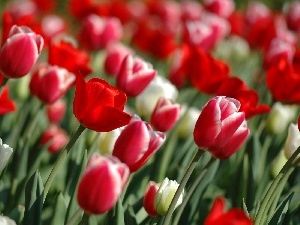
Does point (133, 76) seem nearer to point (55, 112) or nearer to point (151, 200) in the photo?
point (151, 200)

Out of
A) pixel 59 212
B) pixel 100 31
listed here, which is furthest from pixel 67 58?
pixel 100 31

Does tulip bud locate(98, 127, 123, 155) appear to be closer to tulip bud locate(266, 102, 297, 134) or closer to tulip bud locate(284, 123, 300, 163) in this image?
tulip bud locate(284, 123, 300, 163)

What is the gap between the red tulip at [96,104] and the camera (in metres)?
1.11

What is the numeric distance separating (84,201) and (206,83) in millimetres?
915

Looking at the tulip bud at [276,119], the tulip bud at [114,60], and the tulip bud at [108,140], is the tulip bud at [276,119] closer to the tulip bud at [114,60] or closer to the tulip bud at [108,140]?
the tulip bud at [114,60]

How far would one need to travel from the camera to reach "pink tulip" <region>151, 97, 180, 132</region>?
57.9 inches

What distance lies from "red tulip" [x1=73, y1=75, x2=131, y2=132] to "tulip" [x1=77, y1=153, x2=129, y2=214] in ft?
0.60

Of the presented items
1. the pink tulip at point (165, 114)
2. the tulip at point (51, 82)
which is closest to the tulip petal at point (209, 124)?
the pink tulip at point (165, 114)

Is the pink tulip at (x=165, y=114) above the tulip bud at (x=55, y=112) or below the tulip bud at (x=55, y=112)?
above

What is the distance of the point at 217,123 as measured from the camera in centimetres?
112

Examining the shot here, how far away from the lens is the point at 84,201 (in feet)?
3.06

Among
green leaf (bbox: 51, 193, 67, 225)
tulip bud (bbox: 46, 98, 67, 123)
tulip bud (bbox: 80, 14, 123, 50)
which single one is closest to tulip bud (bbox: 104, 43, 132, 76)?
tulip bud (bbox: 46, 98, 67, 123)

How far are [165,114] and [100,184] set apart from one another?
0.57 meters

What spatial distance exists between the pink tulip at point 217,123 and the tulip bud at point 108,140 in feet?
0.85
